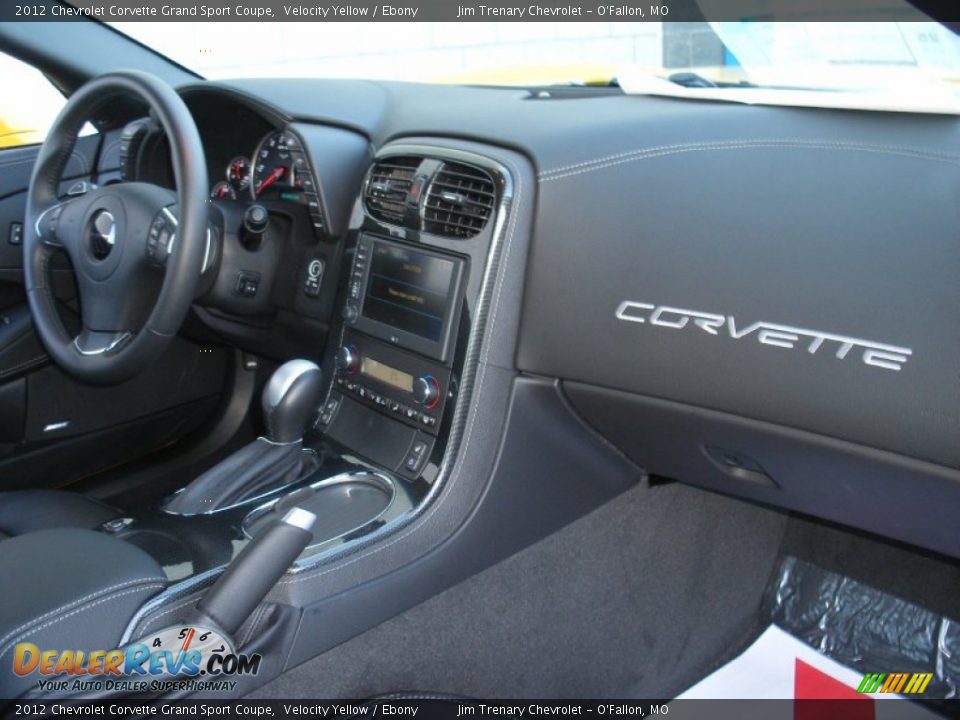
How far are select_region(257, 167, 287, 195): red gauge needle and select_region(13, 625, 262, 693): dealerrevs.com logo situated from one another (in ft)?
3.52

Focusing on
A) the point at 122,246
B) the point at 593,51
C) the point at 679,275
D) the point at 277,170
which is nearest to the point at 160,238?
the point at 122,246

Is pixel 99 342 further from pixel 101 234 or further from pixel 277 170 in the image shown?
pixel 277 170

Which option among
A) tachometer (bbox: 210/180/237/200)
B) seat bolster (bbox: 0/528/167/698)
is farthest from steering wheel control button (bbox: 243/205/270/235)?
seat bolster (bbox: 0/528/167/698)

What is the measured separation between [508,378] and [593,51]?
2.21 m

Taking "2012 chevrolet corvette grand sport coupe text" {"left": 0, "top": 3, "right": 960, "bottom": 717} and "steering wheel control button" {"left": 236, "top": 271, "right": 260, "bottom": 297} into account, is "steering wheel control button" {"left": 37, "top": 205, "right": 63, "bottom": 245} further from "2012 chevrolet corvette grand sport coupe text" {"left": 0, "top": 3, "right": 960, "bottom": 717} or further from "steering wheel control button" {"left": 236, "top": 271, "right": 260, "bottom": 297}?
"steering wheel control button" {"left": 236, "top": 271, "right": 260, "bottom": 297}

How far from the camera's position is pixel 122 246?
1.56 m

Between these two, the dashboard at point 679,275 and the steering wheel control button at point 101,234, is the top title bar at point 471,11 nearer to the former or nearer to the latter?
the dashboard at point 679,275

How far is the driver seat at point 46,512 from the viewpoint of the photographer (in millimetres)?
1582

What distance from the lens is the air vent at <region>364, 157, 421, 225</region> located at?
1.63 m

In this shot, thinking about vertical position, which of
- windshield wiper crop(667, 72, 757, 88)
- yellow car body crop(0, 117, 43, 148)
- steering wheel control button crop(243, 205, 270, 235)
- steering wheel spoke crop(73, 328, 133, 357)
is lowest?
steering wheel spoke crop(73, 328, 133, 357)

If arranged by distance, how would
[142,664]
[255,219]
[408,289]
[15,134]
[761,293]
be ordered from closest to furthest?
[142,664] < [761,293] < [408,289] < [255,219] < [15,134]

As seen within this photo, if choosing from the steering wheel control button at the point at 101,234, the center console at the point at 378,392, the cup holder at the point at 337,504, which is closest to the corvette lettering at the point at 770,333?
the center console at the point at 378,392

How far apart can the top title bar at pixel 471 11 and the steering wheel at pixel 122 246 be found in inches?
31.2

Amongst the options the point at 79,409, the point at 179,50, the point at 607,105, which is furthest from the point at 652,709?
the point at 179,50
